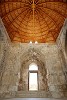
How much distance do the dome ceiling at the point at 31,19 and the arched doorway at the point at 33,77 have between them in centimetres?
291

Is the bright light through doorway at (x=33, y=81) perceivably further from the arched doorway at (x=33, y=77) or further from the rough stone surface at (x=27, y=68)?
the rough stone surface at (x=27, y=68)

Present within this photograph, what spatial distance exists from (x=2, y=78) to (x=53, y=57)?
526cm

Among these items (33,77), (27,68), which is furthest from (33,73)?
(27,68)

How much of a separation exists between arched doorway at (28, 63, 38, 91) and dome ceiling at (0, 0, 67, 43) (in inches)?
115

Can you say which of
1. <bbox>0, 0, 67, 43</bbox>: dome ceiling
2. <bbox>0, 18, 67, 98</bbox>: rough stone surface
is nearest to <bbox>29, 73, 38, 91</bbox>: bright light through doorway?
<bbox>0, 18, 67, 98</bbox>: rough stone surface

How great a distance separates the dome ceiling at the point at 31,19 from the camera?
11.9 m

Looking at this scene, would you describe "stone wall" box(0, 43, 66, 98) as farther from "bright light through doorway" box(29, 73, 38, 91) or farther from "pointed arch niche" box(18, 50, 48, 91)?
"bright light through doorway" box(29, 73, 38, 91)

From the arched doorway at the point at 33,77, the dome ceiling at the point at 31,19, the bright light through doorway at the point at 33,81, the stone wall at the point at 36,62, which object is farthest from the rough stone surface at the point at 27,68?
the dome ceiling at the point at 31,19

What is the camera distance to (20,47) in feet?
46.7

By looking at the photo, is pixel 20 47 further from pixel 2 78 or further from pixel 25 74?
pixel 2 78

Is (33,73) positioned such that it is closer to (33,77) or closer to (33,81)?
(33,77)

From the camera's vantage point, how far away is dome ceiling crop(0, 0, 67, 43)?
11875 mm

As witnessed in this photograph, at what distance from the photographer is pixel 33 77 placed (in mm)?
13328

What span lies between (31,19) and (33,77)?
571cm
